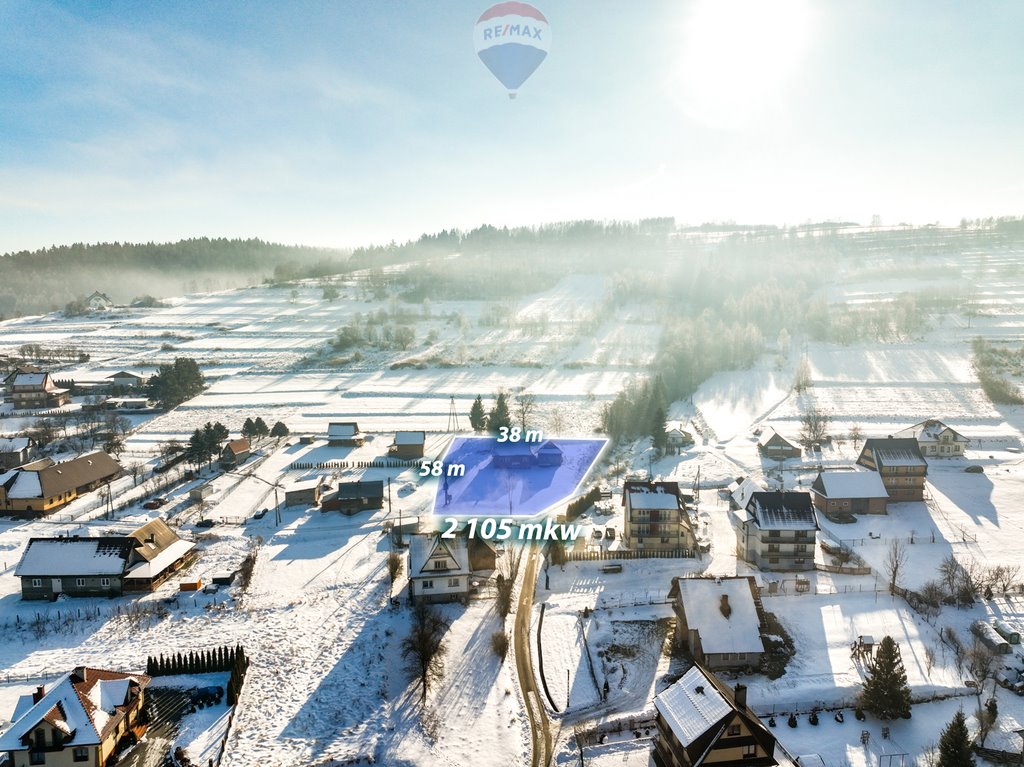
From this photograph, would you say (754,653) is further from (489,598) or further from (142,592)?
(142,592)

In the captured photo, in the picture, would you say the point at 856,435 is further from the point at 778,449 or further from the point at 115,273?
the point at 115,273

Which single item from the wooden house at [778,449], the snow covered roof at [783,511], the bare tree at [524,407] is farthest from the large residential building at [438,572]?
the wooden house at [778,449]

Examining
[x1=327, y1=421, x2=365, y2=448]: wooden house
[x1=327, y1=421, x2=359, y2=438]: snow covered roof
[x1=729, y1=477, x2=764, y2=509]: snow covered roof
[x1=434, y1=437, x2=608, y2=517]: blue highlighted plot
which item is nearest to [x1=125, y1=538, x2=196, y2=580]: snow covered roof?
[x1=434, y1=437, x2=608, y2=517]: blue highlighted plot

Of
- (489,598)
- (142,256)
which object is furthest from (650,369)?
(142,256)

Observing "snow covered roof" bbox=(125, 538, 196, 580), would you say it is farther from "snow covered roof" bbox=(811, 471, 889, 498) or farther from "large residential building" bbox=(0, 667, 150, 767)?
"snow covered roof" bbox=(811, 471, 889, 498)

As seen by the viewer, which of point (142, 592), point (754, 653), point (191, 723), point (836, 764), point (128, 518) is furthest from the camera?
point (128, 518)

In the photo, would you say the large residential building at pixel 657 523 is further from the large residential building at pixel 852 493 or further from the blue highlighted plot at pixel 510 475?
the large residential building at pixel 852 493

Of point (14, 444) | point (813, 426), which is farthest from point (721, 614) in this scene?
point (14, 444)
